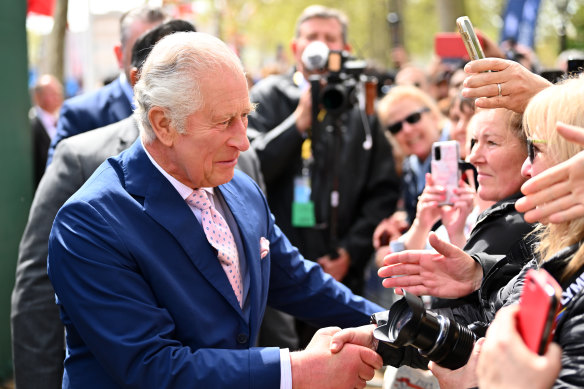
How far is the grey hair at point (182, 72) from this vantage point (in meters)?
2.42

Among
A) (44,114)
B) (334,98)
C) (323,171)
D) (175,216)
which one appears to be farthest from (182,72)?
(44,114)

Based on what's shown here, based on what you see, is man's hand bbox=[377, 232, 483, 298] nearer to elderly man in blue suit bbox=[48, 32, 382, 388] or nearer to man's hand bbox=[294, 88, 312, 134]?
elderly man in blue suit bbox=[48, 32, 382, 388]

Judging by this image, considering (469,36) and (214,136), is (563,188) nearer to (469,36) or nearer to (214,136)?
(469,36)

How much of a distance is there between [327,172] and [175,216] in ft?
7.82

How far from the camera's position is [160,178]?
2.52m

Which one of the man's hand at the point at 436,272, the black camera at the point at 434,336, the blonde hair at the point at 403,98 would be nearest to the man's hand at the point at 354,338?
the man's hand at the point at 436,272

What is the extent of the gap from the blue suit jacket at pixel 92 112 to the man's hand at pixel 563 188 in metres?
2.74

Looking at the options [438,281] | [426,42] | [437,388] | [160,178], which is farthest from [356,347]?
[426,42]

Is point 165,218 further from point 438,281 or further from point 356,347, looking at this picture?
point 438,281

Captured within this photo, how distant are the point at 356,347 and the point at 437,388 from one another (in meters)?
0.64

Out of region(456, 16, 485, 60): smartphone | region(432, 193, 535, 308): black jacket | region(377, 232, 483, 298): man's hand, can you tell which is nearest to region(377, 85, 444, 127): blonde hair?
region(432, 193, 535, 308): black jacket

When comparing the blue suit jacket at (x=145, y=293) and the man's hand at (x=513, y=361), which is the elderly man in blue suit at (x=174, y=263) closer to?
the blue suit jacket at (x=145, y=293)

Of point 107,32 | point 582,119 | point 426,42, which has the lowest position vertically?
point 426,42

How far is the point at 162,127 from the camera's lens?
2.51m
